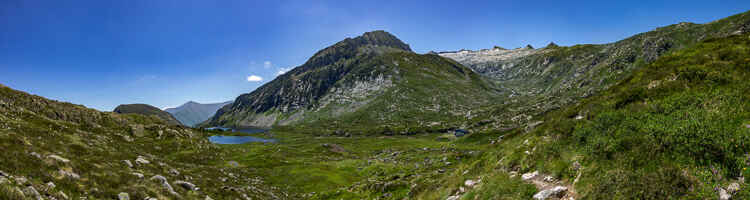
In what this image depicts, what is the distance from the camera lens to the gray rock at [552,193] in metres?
11.3

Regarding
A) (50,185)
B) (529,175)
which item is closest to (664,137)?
(529,175)

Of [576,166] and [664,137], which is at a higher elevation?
[664,137]

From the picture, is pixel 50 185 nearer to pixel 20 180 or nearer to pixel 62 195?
pixel 62 195

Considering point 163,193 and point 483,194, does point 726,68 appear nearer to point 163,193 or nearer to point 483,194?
point 483,194

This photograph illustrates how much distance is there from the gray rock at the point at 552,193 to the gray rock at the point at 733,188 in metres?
4.49

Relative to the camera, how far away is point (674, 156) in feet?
30.2

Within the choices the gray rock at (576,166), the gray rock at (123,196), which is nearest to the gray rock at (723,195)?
the gray rock at (576,166)

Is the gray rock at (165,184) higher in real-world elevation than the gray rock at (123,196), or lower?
lower

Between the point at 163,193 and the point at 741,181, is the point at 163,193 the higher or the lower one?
the lower one

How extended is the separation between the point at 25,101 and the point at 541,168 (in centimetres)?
8038

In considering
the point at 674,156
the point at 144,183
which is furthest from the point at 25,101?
the point at 674,156

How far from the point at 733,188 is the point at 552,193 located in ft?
16.2

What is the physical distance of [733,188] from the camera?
7.29 m

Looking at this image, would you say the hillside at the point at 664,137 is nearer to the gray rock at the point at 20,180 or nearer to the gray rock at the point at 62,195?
the gray rock at the point at 62,195
